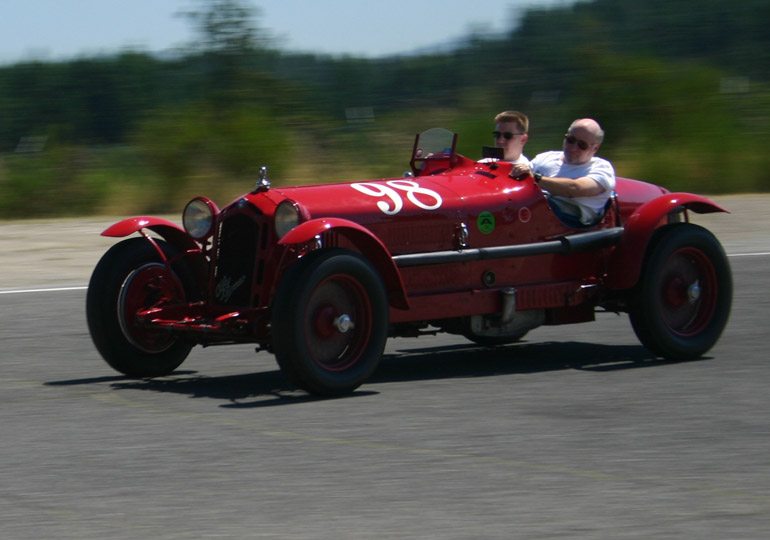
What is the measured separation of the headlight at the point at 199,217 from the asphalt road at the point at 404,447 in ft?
2.85

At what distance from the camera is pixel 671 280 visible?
780 cm

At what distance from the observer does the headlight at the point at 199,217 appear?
281 inches

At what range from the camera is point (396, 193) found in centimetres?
714

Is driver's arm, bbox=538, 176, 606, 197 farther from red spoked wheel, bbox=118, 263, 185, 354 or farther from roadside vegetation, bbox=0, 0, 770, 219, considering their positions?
roadside vegetation, bbox=0, 0, 770, 219

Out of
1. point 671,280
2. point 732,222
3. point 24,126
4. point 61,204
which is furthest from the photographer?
point 24,126

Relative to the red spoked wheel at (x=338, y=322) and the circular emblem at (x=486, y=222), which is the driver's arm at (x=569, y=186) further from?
the red spoked wheel at (x=338, y=322)

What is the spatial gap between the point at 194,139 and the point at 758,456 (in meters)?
16.0

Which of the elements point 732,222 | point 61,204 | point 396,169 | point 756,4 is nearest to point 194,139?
point 61,204

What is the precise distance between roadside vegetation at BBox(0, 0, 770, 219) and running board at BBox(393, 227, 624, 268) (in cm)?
1209

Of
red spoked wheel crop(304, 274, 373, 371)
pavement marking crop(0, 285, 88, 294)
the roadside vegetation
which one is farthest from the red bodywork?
the roadside vegetation

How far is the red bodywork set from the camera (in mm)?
6707

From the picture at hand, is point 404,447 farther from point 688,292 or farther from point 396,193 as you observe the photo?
point 688,292

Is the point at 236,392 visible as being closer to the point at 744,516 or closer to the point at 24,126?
the point at 744,516

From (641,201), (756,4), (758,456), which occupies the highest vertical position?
(756,4)
